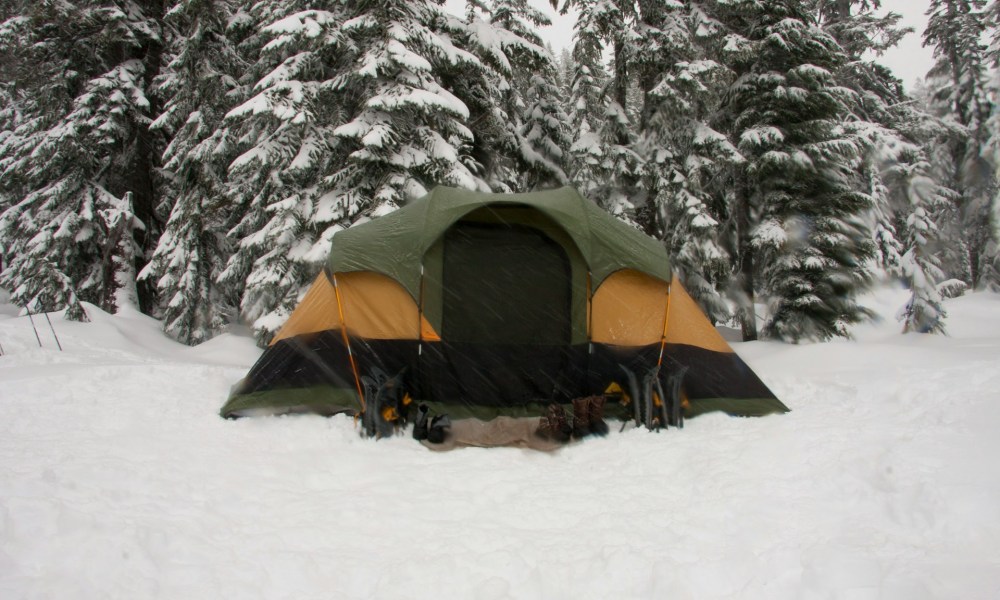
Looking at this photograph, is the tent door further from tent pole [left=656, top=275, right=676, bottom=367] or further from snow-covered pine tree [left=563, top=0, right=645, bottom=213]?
snow-covered pine tree [left=563, top=0, right=645, bottom=213]

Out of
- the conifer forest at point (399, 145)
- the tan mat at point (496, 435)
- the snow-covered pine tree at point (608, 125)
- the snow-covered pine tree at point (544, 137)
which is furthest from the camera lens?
the snow-covered pine tree at point (544, 137)

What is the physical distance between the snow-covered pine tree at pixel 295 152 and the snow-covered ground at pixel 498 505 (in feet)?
10.7

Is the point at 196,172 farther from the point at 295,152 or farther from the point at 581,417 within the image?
the point at 581,417

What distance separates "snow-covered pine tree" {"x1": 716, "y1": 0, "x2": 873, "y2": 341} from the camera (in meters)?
9.75

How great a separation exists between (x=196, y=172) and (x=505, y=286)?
905 centimetres

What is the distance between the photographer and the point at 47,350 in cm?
785

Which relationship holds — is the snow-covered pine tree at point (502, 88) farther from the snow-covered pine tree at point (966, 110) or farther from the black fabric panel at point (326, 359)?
the snow-covered pine tree at point (966, 110)

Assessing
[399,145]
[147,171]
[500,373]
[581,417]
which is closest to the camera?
[581,417]

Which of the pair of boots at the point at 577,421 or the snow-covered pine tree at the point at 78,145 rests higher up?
the snow-covered pine tree at the point at 78,145

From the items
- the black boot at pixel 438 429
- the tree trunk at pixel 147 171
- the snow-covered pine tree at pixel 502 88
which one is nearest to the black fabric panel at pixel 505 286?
the black boot at pixel 438 429

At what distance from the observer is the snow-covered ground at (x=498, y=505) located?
259cm

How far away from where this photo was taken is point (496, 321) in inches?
233

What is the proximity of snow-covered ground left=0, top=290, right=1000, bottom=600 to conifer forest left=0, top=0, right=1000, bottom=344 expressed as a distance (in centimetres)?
422

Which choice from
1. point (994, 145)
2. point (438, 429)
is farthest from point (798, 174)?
point (994, 145)
